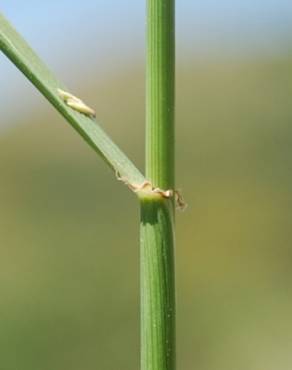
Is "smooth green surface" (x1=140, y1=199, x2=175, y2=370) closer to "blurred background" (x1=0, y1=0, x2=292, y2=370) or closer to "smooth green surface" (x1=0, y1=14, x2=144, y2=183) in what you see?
"smooth green surface" (x1=0, y1=14, x2=144, y2=183)

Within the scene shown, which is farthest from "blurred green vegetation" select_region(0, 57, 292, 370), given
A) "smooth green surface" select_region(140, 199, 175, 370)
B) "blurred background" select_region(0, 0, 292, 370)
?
"smooth green surface" select_region(140, 199, 175, 370)

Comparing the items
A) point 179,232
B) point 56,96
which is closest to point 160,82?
point 56,96

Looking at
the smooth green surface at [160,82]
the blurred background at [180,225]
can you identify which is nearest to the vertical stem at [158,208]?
the smooth green surface at [160,82]

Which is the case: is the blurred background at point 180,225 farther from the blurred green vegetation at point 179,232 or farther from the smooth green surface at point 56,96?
the smooth green surface at point 56,96

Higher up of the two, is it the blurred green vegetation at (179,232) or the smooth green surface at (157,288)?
the blurred green vegetation at (179,232)

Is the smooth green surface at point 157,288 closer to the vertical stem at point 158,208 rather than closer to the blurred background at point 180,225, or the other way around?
the vertical stem at point 158,208

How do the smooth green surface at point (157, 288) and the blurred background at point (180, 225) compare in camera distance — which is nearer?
the smooth green surface at point (157, 288)

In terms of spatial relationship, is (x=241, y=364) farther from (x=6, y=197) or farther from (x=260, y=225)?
(x=6, y=197)
